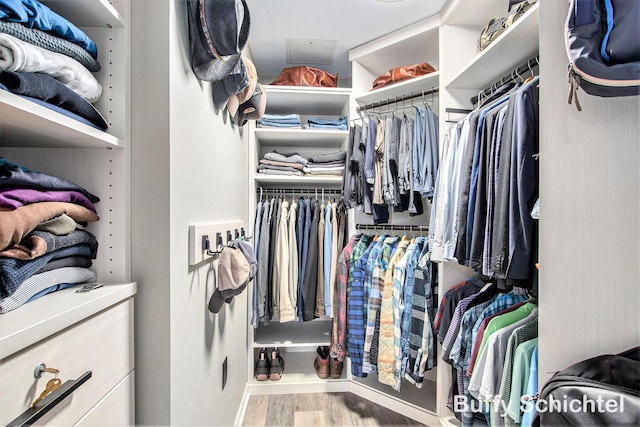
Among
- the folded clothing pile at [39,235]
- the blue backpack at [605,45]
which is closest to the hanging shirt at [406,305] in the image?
the blue backpack at [605,45]

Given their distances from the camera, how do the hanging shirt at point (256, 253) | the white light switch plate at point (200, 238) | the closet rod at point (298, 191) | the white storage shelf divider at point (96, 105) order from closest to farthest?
the white storage shelf divider at point (96, 105) < the white light switch plate at point (200, 238) < the hanging shirt at point (256, 253) < the closet rod at point (298, 191)

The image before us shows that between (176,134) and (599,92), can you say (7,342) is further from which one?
(599,92)

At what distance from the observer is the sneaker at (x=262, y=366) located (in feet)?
6.69

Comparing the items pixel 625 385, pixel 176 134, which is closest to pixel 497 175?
pixel 625 385

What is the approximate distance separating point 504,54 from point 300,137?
4.13 feet

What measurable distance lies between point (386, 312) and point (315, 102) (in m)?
1.52

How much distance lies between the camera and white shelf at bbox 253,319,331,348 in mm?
2035

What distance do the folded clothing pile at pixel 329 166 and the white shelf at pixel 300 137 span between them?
5.2 inches

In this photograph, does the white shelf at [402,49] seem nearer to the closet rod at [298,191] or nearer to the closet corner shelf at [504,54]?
the closet corner shelf at [504,54]

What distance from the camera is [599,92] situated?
1.96 ft

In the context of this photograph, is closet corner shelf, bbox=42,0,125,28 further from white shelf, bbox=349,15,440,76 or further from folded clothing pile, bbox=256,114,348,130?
white shelf, bbox=349,15,440,76

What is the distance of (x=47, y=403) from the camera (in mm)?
489

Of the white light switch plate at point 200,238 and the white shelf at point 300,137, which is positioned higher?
the white shelf at point 300,137

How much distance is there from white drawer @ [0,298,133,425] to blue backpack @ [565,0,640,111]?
112cm
